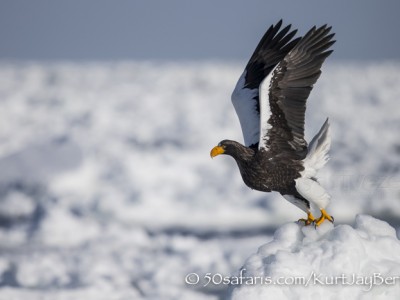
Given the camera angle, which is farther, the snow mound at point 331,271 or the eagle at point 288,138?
the eagle at point 288,138

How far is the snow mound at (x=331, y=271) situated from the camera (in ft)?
10.4

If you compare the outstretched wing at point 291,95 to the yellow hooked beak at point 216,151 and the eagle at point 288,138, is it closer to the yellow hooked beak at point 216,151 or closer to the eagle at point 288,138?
the eagle at point 288,138

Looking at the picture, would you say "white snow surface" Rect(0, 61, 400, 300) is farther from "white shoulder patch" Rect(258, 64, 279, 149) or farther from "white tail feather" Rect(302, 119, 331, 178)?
"white shoulder patch" Rect(258, 64, 279, 149)

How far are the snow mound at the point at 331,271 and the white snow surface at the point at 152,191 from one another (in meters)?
0.01

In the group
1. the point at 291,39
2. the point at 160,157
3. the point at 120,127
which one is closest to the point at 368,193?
the point at 291,39

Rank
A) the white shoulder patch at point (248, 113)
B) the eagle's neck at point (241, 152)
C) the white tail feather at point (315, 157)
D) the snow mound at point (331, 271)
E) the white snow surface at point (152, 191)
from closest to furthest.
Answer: the snow mound at point (331, 271) → the white tail feather at point (315, 157) → the eagle's neck at point (241, 152) → the white shoulder patch at point (248, 113) → the white snow surface at point (152, 191)

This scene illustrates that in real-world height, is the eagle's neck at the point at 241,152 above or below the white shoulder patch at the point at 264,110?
below

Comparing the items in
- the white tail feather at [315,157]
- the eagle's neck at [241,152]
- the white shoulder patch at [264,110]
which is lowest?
the white tail feather at [315,157]

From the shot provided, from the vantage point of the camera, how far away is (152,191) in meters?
9.34

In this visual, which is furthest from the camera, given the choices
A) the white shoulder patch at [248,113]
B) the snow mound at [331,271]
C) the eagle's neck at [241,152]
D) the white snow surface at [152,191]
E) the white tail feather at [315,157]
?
the white snow surface at [152,191]

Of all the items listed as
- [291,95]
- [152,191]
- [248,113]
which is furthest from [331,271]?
[152,191]

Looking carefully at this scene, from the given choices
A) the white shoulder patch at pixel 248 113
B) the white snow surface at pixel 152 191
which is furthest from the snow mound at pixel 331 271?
the white shoulder patch at pixel 248 113

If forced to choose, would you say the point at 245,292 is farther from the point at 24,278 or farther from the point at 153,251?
the point at 153,251

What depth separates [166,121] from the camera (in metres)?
13.3
